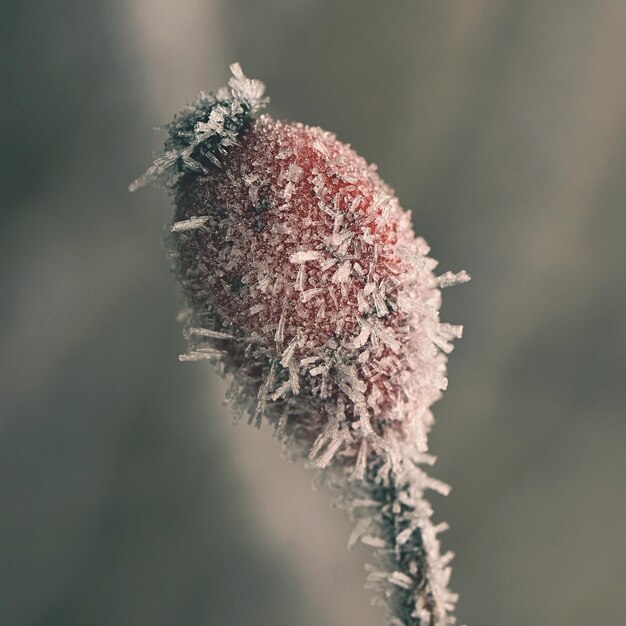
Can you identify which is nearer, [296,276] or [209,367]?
[296,276]

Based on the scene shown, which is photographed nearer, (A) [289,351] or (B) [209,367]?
(A) [289,351]

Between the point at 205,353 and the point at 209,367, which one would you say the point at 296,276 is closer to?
the point at 205,353

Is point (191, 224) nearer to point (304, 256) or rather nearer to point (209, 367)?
point (304, 256)

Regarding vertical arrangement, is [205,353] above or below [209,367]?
below

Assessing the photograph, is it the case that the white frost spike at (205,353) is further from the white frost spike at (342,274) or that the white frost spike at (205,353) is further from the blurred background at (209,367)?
the blurred background at (209,367)

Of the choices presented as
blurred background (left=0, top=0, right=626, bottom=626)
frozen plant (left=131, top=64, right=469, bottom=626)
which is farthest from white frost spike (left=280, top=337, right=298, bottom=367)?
blurred background (left=0, top=0, right=626, bottom=626)

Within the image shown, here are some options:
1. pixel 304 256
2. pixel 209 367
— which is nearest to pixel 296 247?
pixel 304 256

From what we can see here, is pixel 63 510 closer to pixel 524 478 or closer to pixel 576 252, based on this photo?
pixel 524 478

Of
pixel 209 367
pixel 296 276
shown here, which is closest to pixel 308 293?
pixel 296 276
